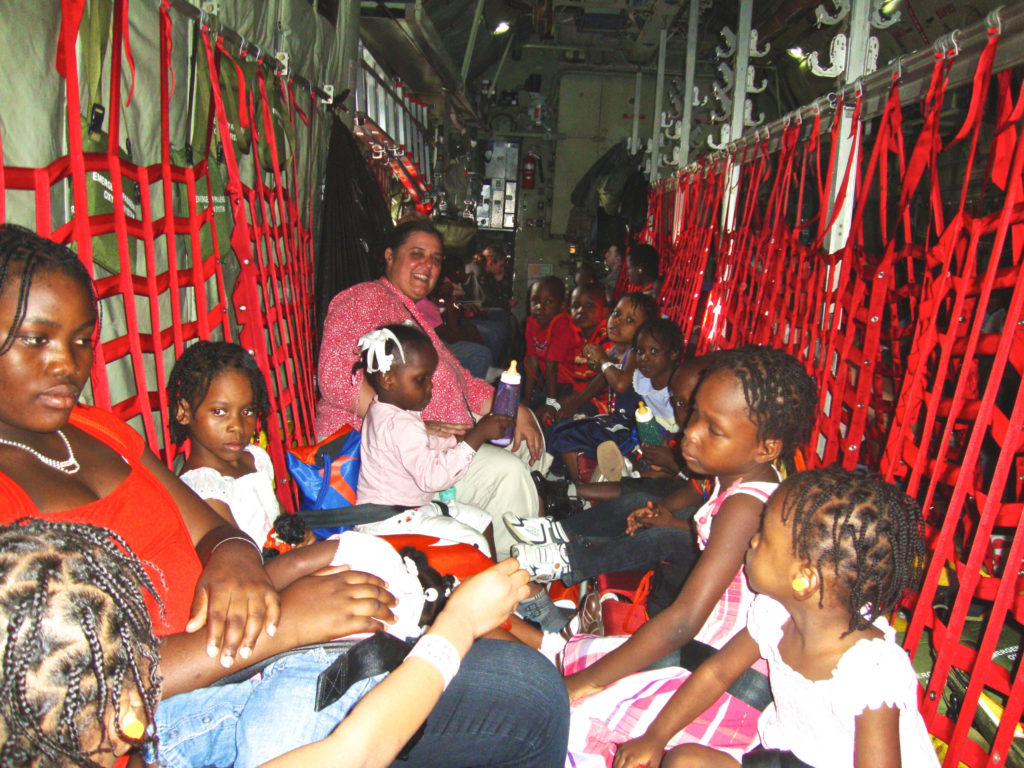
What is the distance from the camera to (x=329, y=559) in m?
1.58

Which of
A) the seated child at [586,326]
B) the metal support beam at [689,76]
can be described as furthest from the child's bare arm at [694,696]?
the metal support beam at [689,76]

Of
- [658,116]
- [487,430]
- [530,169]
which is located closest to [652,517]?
[487,430]

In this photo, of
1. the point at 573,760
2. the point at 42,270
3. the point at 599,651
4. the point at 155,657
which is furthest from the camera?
the point at 599,651

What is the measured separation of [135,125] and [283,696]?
5.31ft

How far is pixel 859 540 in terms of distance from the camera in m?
1.30

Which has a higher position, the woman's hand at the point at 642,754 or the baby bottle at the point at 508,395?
the baby bottle at the point at 508,395

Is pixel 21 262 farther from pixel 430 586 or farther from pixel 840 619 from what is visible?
pixel 840 619

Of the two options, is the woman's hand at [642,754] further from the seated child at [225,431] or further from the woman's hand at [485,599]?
the seated child at [225,431]

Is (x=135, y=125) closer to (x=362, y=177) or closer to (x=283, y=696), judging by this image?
(x=283, y=696)

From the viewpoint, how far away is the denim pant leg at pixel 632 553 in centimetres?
238

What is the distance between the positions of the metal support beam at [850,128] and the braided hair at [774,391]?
39.8 inches

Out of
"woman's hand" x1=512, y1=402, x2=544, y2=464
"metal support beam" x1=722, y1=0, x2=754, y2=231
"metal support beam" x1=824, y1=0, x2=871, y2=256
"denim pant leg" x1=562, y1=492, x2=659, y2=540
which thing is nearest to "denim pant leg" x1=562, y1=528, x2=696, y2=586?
"denim pant leg" x1=562, y1=492, x2=659, y2=540

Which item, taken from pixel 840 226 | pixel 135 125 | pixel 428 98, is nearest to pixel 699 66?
pixel 428 98

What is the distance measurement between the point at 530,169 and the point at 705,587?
364 inches
